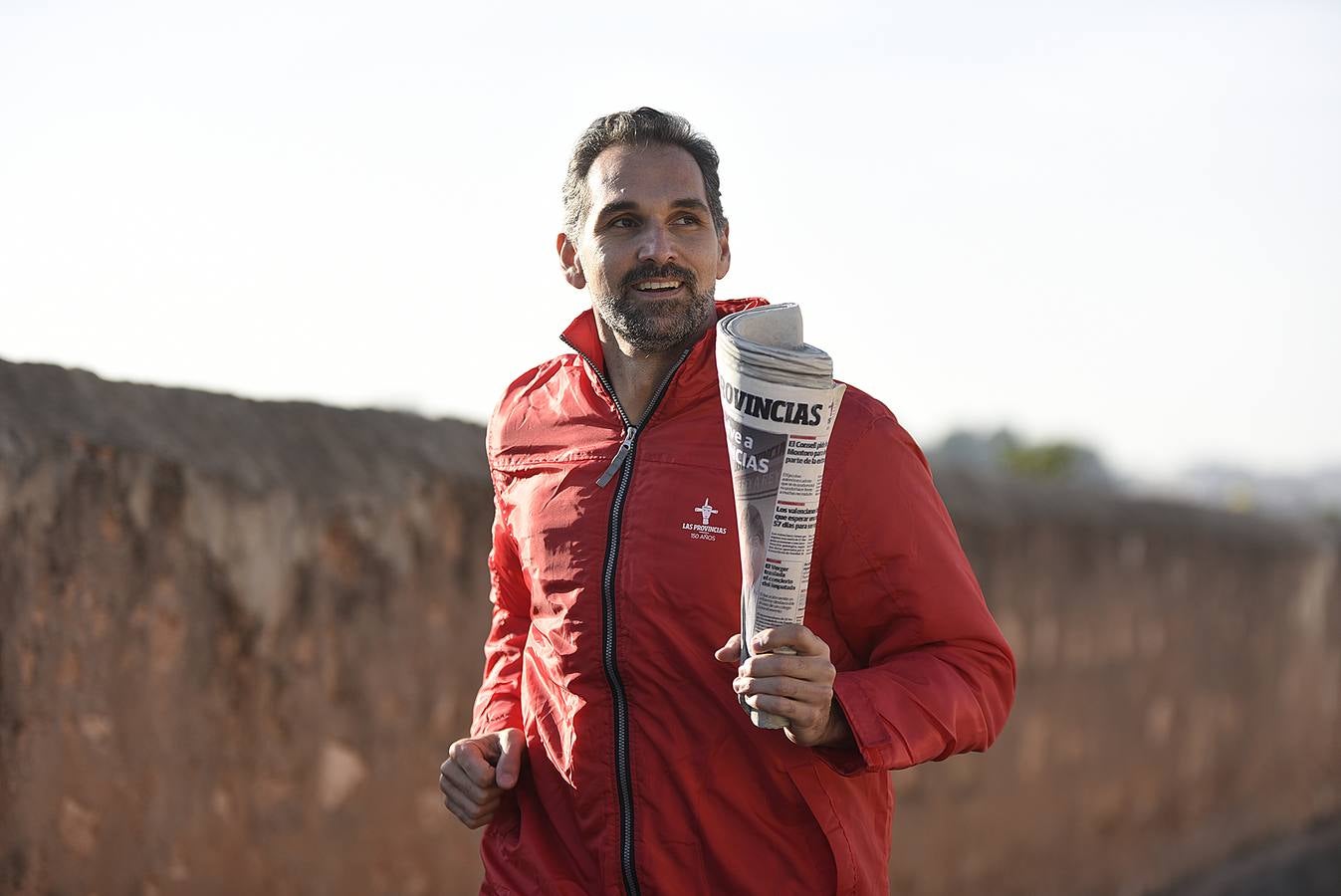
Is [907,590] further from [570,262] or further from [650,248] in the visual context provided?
[570,262]

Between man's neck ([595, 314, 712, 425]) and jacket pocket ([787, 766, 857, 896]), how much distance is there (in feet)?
2.24

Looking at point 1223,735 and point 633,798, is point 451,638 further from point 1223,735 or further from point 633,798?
point 1223,735

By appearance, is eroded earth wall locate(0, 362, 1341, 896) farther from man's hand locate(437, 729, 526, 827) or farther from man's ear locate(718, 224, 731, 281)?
man's ear locate(718, 224, 731, 281)

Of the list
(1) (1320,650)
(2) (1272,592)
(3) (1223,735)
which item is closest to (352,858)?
(3) (1223,735)

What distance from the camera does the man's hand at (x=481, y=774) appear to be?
268cm

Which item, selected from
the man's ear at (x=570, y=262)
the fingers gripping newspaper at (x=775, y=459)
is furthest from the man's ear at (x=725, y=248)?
the fingers gripping newspaper at (x=775, y=459)

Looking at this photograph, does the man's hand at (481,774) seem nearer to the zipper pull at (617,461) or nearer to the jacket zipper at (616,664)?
the jacket zipper at (616,664)

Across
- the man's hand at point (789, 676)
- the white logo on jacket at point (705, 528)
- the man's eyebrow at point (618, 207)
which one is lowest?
the man's hand at point (789, 676)

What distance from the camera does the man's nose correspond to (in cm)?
261

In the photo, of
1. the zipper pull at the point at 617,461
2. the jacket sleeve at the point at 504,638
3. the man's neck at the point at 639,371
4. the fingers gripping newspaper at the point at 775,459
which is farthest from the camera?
the jacket sleeve at the point at 504,638

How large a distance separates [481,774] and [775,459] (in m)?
0.93

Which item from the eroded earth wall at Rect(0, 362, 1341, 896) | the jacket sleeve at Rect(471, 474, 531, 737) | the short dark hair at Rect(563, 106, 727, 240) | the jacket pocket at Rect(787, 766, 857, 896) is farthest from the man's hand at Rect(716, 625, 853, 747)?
the eroded earth wall at Rect(0, 362, 1341, 896)

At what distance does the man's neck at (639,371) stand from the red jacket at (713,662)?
0.07 m

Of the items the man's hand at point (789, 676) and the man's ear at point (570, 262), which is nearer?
the man's hand at point (789, 676)
